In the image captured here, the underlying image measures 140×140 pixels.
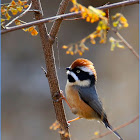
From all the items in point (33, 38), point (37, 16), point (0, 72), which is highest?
point (37, 16)

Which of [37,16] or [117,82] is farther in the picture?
[117,82]

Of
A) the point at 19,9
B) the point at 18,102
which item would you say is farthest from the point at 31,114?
the point at 19,9

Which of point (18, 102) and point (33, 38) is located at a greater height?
point (33, 38)

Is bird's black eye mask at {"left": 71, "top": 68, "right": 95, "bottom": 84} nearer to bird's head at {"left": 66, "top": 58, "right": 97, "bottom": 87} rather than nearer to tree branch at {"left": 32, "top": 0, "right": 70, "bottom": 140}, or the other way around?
bird's head at {"left": 66, "top": 58, "right": 97, "bottom": 87}

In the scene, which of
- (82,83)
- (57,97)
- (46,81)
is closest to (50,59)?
(57,97)

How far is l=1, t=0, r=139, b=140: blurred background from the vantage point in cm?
639

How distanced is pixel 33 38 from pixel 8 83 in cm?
126

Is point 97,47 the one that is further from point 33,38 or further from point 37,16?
point 37,16

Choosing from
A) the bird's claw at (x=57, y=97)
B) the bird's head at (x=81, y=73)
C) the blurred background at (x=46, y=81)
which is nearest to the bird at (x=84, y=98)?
the bird's head at (x=81, y=73)

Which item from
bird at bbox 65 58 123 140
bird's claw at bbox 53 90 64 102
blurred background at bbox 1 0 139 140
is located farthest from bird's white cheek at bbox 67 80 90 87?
blurred background at bbox 1 0 139 140

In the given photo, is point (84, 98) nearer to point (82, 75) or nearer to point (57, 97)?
point (82, 75)

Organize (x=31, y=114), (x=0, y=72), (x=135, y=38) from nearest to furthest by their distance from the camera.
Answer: (x=31, y=114)
(x=0, y=72)
(x=135, y=38)

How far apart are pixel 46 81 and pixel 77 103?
3529 millimetres

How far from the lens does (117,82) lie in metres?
7.37
